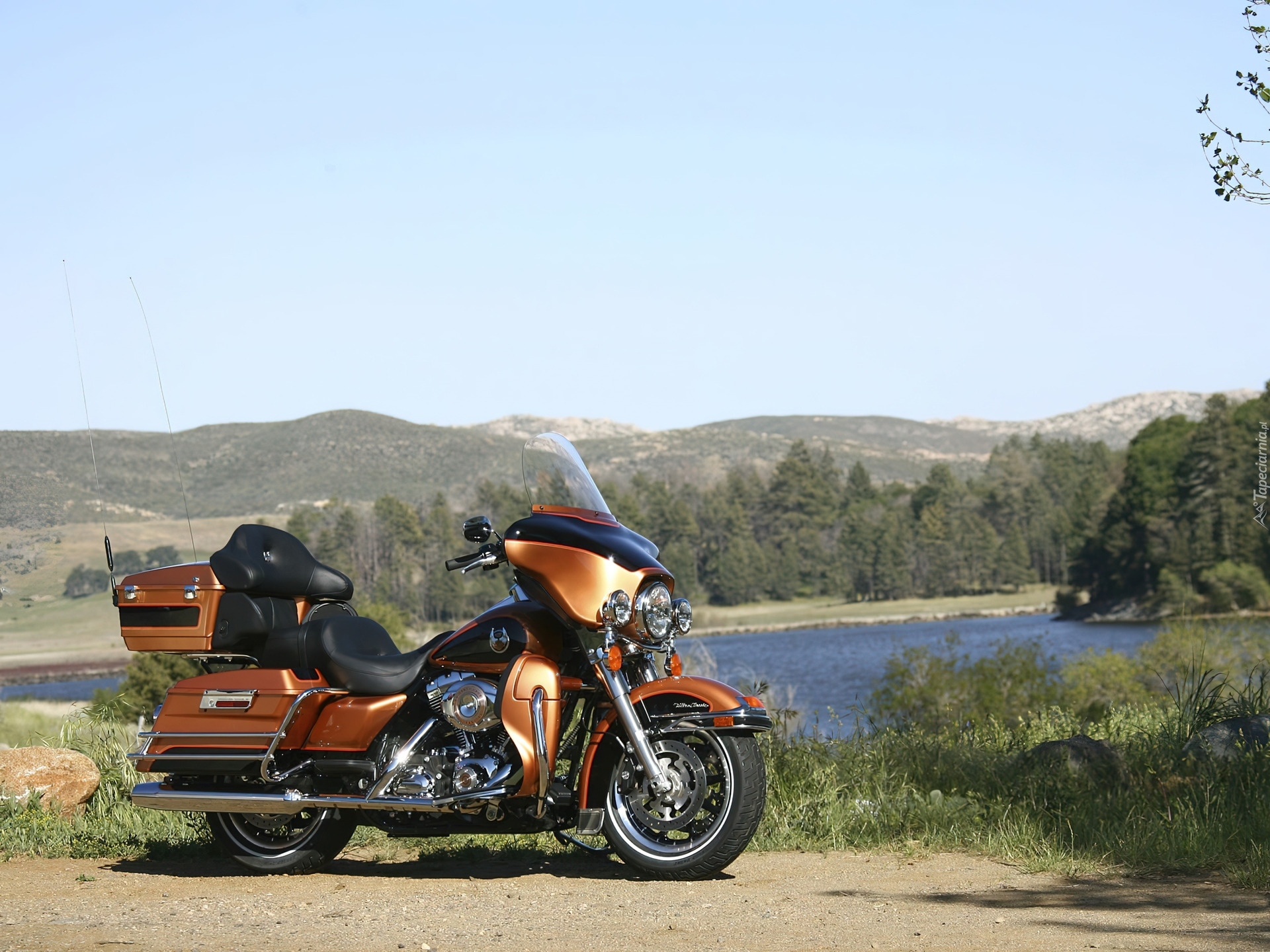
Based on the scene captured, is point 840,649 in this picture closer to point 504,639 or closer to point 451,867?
point 451,867

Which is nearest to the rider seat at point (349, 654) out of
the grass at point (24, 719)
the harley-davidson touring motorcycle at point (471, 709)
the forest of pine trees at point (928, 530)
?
the harley-davidson touring motorcycle at point (471, 709)

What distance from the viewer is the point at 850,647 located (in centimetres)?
8306

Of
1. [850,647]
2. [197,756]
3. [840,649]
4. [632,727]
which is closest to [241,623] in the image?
[197,756]

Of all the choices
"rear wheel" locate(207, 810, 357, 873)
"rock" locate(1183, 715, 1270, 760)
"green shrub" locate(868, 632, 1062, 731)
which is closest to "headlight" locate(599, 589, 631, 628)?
"rear wheel" locate(207, 810, 357, 873)

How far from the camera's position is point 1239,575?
82.6 metres

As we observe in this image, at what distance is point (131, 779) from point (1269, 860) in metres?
6.75

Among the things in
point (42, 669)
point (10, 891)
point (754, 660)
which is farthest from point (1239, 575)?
point (10, 891)

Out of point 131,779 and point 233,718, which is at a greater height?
point 233,718

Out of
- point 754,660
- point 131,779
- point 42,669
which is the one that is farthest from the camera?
point 42,669

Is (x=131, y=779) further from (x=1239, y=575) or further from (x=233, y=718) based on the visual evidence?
(x=1239, y=575)

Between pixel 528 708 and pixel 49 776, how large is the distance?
402 centimetres

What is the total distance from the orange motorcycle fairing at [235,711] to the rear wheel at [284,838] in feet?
1.44

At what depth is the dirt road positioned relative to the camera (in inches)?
193

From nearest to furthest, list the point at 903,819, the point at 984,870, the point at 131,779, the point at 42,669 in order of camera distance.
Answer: the point at 984,870
the point at 903,819
the point at 131,779
the point at 42,669
